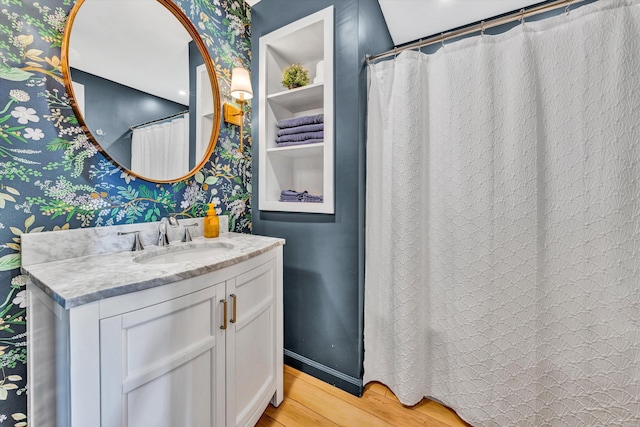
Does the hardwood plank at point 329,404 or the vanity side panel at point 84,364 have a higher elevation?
the vanity side panel at point 84,364

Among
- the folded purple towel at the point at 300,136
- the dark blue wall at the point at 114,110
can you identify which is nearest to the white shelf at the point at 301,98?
the folded purple towel at the point at 300,136

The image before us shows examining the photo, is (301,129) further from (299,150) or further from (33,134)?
(33,134)

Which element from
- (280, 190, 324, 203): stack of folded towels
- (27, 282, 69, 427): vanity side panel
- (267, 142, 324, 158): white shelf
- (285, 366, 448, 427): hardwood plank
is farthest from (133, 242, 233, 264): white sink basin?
(285, 366, 448, 427): hardwood plank

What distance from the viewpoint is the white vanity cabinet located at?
0.63m

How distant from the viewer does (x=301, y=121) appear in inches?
62.9

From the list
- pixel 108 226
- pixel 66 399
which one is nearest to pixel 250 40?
pixel 108 226

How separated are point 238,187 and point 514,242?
154 cm

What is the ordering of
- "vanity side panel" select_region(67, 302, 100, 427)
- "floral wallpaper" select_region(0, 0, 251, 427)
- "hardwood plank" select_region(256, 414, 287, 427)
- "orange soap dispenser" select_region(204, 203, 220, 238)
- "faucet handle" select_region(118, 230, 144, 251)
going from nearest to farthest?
"vanity side panel" select_region(67, 302, 100, 427)
"floral wallpaper" select_region(0, 0, 251, 427)
"faucet handle" select_region(118, 230, 144, 251)
"hardwood plank" select_region(256, 414, 287, 427)
"orange soap dispenser" select_region(204, 203, 220, 238)

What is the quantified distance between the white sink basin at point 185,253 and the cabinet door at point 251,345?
24 centimetres

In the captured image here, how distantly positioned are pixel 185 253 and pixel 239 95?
3.12 feet

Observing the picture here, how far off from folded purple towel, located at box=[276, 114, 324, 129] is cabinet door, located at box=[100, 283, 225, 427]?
1081mm

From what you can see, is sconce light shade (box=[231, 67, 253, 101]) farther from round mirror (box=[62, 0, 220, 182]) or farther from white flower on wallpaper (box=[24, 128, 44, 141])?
white flower on wallpaper (box=[24, 128, 44, 141])

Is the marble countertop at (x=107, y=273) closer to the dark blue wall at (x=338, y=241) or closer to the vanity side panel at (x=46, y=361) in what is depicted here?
the vanity side panel at (x=46, y=361)

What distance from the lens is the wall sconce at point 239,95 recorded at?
148 cm
